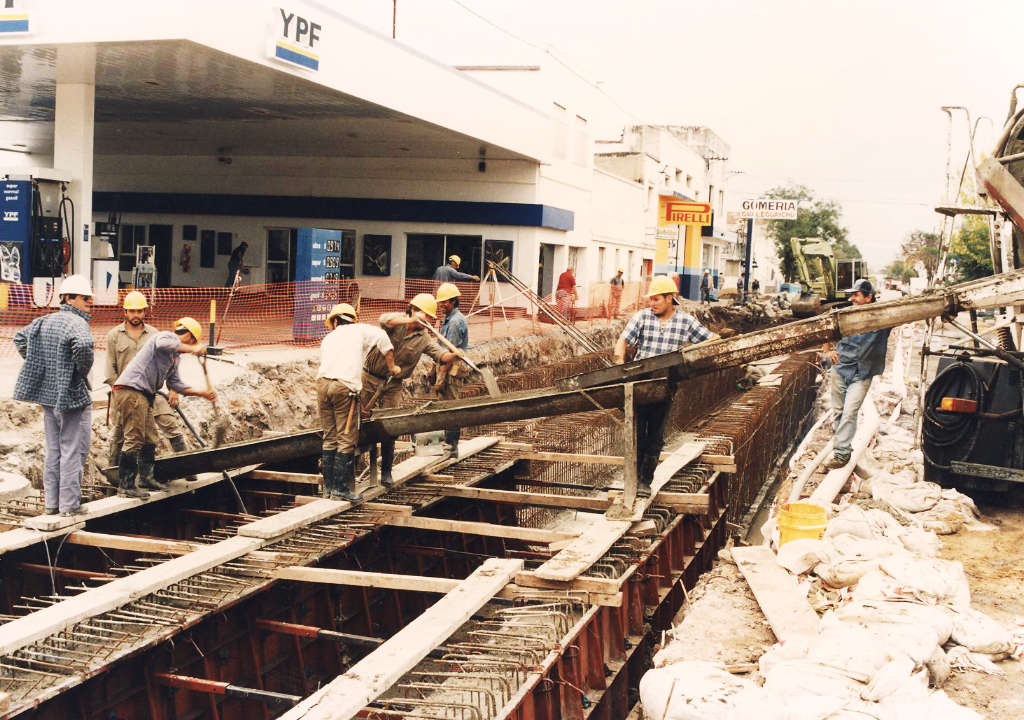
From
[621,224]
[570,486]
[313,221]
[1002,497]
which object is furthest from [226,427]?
[621,224]

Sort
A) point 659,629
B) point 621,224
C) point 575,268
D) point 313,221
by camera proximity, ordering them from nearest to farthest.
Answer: point 659,629 → point 313,221 → point 575,268 → point 621,224

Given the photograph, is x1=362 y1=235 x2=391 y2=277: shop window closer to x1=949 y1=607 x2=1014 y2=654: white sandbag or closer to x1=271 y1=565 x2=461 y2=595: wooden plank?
x1=271 y1=565 x2=461 y2=595: wooden plank

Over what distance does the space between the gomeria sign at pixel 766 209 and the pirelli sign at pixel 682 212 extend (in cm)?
380

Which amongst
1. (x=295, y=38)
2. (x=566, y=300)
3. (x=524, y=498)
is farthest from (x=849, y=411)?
(x=566, y=300)

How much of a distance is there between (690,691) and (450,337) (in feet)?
18.1

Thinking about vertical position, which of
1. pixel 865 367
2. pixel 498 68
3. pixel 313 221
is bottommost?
pixel 865 367

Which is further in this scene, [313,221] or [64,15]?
[313,221]

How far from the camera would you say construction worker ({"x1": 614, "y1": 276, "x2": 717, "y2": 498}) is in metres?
7.59

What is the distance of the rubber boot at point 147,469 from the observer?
7.88 m

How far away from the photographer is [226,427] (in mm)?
11547

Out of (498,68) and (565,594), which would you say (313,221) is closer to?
(498,68)

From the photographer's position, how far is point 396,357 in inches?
364

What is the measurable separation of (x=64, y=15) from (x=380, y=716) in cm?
1260

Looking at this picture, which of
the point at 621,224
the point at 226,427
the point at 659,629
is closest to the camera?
the point at 659,629
